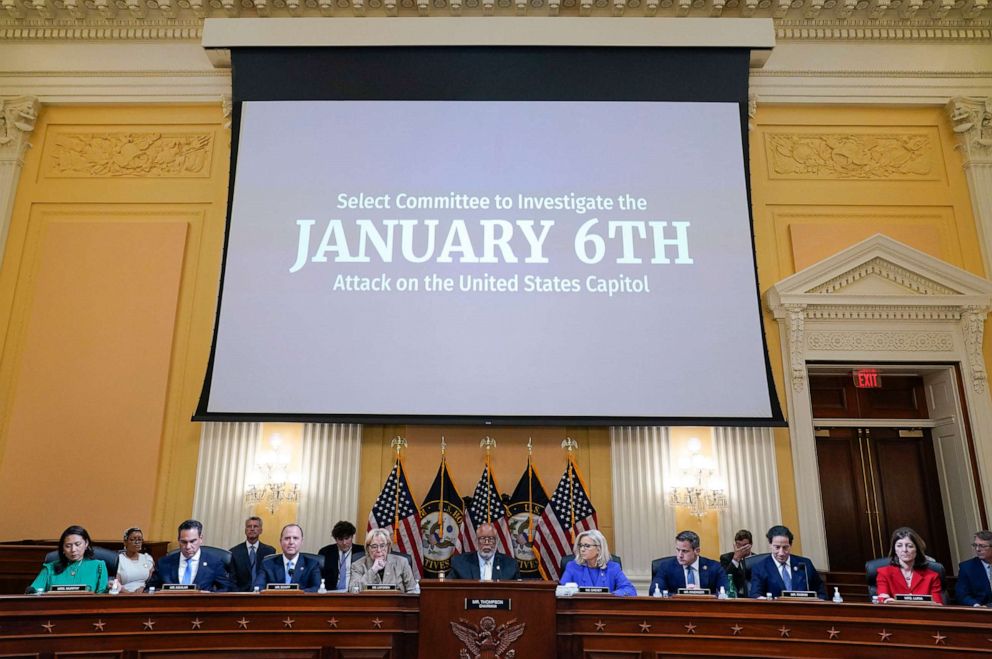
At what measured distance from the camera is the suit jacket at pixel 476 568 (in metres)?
5.07

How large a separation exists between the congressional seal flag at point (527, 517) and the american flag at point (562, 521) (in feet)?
0.19

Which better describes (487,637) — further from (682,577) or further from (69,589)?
(69,589)

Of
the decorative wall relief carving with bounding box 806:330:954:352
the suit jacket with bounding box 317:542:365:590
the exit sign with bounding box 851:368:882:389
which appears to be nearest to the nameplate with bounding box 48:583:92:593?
the suit jacket with bounding box 317:542:365:590

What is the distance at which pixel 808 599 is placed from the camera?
3.79 m

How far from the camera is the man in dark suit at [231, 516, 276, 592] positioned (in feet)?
17.8

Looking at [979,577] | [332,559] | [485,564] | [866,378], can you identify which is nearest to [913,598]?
[979,577]

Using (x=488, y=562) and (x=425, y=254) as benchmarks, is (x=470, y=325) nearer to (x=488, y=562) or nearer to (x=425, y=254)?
(x=425, y=254)

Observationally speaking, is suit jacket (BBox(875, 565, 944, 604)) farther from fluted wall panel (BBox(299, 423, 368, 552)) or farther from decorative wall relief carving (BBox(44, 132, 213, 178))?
decorative wall relief carving (BBox(44, 132, 213, 178))

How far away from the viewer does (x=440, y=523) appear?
6.09 metres

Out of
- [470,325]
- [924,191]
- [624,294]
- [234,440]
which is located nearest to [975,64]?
[924,191]

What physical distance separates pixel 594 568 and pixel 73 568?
11.0ft

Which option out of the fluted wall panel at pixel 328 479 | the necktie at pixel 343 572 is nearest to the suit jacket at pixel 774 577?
the necktie at pixel 343 572

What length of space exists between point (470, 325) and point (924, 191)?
493 cm

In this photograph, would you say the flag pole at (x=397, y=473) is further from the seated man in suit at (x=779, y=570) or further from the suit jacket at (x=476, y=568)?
the seated man in suit at (x=779, y=570)
